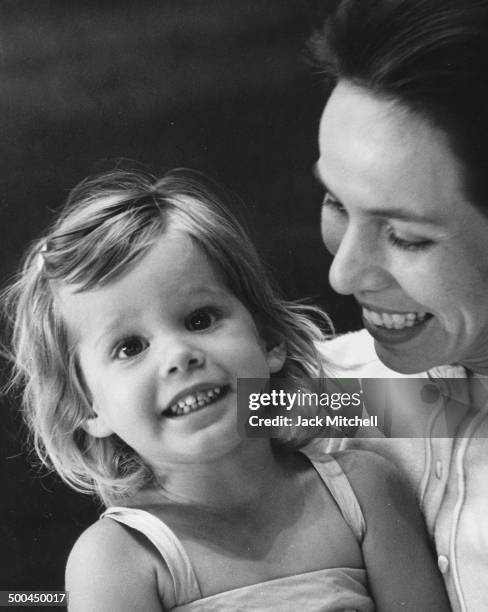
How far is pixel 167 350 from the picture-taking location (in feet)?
2.51

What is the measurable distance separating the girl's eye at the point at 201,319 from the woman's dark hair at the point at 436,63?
0.84 ft

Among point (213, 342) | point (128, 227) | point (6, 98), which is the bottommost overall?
point (213, 342)

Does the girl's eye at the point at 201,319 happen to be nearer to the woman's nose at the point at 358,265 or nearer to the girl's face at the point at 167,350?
the girl's face at the point at 167,350

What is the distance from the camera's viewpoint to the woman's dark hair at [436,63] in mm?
692

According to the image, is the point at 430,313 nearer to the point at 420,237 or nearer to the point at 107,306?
the point at 420,237

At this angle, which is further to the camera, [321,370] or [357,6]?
[321,370]

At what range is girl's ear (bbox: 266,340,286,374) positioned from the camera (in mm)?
834

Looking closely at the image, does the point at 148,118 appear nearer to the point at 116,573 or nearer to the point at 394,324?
the point at 394,324

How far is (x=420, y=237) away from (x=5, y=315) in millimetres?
434

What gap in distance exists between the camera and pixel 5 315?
0.85 metres

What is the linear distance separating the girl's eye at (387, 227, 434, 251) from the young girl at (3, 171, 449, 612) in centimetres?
14

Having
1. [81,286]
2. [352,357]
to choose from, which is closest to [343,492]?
[352,357]

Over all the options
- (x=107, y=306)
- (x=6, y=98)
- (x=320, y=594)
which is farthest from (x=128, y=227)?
(x=320, y=594)

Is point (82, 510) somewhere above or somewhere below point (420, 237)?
below
